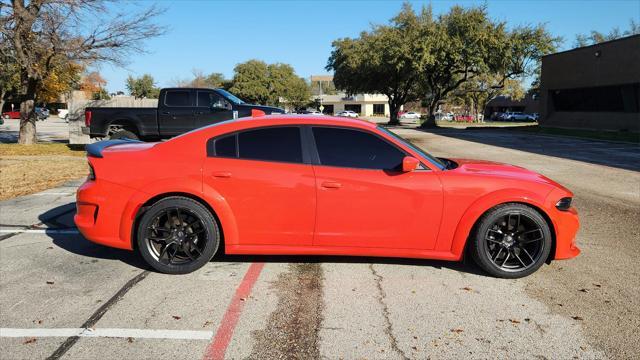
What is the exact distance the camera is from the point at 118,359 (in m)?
2.96

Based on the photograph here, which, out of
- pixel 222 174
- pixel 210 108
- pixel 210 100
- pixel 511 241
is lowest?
pixel 511 241

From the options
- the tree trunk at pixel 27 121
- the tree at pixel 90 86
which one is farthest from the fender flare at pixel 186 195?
the tree at pixel 90 86

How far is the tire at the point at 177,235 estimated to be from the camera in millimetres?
4336

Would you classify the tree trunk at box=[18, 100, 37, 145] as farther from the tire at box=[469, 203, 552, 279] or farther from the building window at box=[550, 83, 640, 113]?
the building window at box=[550, 83, 640, 113]

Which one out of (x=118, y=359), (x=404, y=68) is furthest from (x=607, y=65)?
(x=118, y=359)

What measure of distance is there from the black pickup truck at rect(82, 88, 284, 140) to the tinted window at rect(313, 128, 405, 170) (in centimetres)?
838

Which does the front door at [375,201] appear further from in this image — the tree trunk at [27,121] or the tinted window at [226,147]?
the tree trunk at [27,121]

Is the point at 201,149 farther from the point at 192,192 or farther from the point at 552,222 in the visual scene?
the point at 552,222

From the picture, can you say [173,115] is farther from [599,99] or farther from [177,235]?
[599,99]

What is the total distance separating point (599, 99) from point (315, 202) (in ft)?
107

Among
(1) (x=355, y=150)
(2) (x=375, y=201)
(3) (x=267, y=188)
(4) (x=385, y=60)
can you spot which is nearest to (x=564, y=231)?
(2) (x=375, y=201)

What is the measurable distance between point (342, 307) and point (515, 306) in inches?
56.1

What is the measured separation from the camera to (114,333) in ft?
10.8

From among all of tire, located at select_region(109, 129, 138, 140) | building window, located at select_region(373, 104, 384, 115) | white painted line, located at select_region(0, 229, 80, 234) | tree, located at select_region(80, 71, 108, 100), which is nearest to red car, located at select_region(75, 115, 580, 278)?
white painted line, located at select_region(0, 229, 80, 234)
